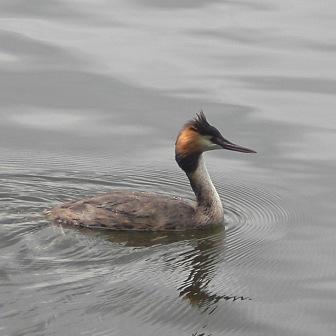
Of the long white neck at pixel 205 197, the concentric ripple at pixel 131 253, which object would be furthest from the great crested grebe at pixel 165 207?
the concentric ripple at pixel 131 253

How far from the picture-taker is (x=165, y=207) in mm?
10109

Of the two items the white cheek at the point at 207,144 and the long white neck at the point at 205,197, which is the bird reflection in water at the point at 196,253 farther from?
the white cheek at the point at 207,144

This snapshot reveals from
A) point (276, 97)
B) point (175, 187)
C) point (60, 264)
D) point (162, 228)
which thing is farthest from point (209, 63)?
point (60, 264)

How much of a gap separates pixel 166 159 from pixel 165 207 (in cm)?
143

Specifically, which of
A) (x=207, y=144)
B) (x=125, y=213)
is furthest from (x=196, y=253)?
(x=207, y=144)

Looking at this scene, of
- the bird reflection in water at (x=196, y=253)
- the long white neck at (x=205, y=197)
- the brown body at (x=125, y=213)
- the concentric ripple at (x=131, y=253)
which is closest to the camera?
the concentric ripple at (x=131, y=253)

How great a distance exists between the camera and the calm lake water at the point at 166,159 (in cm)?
823

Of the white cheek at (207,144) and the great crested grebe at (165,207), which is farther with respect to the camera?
the white cheek at (207,144)

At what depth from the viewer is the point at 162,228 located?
397 inches

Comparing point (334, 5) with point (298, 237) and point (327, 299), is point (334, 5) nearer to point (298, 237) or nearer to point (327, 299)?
point (298, 237)

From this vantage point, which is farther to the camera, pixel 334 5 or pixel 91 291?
pixel 334 5

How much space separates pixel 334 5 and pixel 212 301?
9002 mm

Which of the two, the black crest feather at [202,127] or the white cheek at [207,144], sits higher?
the black crest feather at [202,127]

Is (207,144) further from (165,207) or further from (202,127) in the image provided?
(165,207)
